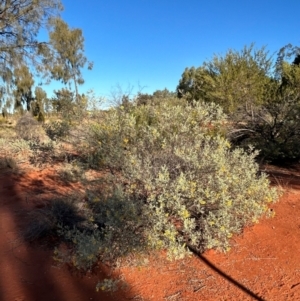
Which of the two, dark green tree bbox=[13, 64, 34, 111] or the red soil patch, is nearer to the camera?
the red soil patch

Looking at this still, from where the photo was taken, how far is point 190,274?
11.2 feet

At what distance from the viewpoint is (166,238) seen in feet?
11.2

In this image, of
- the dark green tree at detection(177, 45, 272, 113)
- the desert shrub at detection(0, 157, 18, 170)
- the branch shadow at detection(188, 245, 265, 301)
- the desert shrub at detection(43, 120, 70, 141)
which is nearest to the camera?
the branch shadow at detection(188, 245, 265, 301)

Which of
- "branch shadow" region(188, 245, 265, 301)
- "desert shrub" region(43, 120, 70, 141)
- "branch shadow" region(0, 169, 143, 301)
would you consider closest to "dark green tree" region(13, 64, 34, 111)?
"desert shrub" region(43, 120, 70, 141)

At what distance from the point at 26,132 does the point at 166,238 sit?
Result: 12.8 metres

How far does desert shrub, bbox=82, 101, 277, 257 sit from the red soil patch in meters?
0.25

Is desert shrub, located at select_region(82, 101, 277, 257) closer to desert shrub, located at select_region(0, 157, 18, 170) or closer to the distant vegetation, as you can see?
the distant vegetation

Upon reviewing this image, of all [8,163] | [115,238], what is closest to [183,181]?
[115,238]

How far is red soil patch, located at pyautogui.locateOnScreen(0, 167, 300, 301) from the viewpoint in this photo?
3.10 meters

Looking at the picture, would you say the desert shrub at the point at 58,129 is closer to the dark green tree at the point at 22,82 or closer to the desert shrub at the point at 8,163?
the desert shrub at the point at 8,163

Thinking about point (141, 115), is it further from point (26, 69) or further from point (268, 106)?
point (26, 69)

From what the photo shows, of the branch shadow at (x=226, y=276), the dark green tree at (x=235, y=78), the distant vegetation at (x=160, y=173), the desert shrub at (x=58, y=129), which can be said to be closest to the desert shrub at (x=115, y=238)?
the distant vegetation at (x=160, y=173)

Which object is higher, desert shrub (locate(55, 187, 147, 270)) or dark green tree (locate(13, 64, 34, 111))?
Answer: dark green tree (locate(13, 64, 34, 111))

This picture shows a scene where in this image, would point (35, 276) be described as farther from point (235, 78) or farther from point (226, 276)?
point (235, 78)
